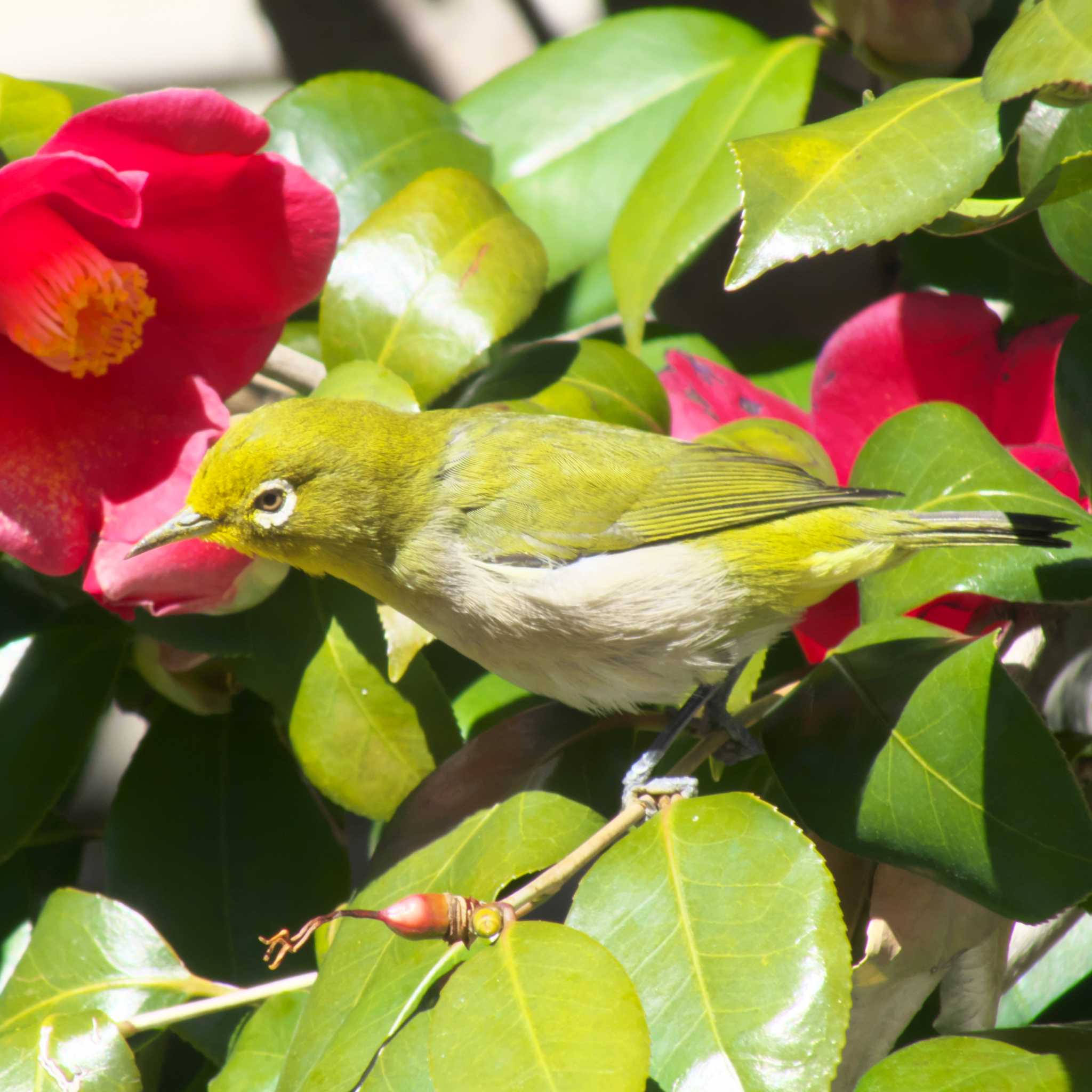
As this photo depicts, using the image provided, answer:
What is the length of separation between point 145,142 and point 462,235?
1.57 ft

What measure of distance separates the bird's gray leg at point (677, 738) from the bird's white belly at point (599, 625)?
0.03 metres

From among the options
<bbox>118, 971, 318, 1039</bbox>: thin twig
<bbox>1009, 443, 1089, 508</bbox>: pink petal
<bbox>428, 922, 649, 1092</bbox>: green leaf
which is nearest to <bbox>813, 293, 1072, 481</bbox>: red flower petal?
<bbox>1009, 443, 1089, 508</bbox>: pink petal

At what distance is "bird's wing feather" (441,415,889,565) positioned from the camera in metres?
1.60

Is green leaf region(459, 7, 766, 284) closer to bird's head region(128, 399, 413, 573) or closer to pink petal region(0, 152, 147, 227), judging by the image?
bird's head region(128, 399, 413, 573)

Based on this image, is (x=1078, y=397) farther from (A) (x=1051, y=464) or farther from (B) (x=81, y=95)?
(B) (x=81, y=95)

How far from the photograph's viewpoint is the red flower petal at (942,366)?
1.57m

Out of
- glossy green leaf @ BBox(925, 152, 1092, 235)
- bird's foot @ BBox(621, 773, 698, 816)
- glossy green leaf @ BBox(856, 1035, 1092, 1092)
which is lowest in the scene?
glossy green leaf @ BBox(856, 1035, 1092, 1092)

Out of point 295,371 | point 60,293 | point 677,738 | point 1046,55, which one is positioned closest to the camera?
point 1046,55

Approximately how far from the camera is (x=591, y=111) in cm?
204

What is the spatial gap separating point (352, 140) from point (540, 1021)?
140 centimetres

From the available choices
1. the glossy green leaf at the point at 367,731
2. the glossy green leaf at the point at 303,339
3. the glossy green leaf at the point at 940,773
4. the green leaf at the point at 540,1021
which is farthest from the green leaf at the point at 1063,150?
the glossy green leaf at the point at 303,339

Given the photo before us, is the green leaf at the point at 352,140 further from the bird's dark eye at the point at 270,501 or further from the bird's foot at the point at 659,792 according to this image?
the bird's foot at the point at 659,792

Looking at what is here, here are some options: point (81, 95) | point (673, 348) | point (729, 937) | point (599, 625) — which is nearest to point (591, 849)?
point (729, 937)

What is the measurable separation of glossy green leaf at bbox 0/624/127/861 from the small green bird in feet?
1.20
